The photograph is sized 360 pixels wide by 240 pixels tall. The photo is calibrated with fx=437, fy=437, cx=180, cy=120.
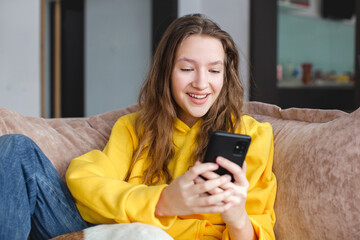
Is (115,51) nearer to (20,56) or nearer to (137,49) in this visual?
(137,49)

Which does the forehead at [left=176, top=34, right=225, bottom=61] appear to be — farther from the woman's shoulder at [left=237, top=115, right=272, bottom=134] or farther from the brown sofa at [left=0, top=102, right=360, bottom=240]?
the brown sofa at [left=0, top=102, right=360, bottom=240]

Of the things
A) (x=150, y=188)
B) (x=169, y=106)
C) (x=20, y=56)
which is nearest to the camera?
(x=150, y=188)

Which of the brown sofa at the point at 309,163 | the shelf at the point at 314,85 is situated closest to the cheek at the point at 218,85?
the brown sofa at the point at 309,163

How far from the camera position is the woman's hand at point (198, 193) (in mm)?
965

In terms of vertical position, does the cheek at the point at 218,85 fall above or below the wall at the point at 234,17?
below

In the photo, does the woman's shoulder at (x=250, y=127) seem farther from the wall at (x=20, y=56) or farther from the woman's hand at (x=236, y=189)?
the wall at (x=20, y=56)

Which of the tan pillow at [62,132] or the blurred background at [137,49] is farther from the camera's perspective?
the blurred background at [137,49]

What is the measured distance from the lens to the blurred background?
11.8 ft

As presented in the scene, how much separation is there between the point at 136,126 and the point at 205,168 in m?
0.54

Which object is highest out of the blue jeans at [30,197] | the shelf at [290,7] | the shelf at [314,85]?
the shelf at [290,7]

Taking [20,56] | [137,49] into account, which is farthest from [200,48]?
[137,49]

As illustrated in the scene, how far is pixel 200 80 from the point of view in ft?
4.25

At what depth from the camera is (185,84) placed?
1.33m

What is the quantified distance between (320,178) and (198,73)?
1.50 feet
